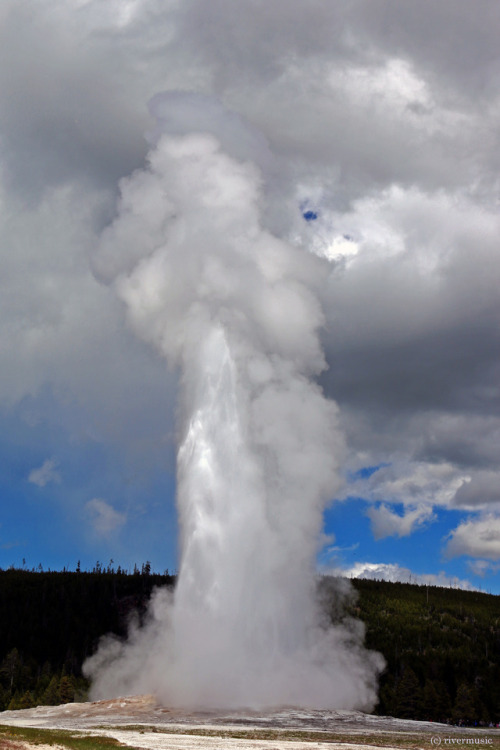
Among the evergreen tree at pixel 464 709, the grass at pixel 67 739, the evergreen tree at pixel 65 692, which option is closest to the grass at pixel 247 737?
the grass at pixel 67 739

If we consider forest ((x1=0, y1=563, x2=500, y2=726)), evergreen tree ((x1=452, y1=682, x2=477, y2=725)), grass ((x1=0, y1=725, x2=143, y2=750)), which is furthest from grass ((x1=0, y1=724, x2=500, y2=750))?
evergreen tree ((x1=452, y1=682, x2=477, y2=725))

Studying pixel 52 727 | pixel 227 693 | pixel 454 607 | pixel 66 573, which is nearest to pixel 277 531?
pixel 227 693

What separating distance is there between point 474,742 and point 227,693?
1755 centimetres

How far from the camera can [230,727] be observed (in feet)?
118

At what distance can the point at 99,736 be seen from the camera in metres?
32.7

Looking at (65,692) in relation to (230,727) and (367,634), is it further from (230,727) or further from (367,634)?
(367,634)

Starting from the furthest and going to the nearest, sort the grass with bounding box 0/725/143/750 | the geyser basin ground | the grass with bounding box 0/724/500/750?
the geyser basin ground, the grass with bounding box 0/724/500/750, the grass with bounding box 0/725/143/750

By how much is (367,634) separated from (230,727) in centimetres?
10066

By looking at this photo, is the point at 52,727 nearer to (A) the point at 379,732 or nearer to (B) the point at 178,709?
(B) the point at 178,709

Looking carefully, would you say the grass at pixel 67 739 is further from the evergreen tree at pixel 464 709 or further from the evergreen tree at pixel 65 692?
the evergreen tree at pixel 464 709

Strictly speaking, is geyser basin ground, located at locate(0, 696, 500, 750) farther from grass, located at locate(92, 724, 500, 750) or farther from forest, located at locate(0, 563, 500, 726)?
forest, located at locate(0, 563, 500, 726)

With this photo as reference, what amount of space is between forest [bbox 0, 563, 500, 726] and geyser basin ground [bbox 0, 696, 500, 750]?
23973mm

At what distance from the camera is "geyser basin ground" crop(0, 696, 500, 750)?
101 ft

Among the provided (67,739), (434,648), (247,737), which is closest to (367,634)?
(434,648)
